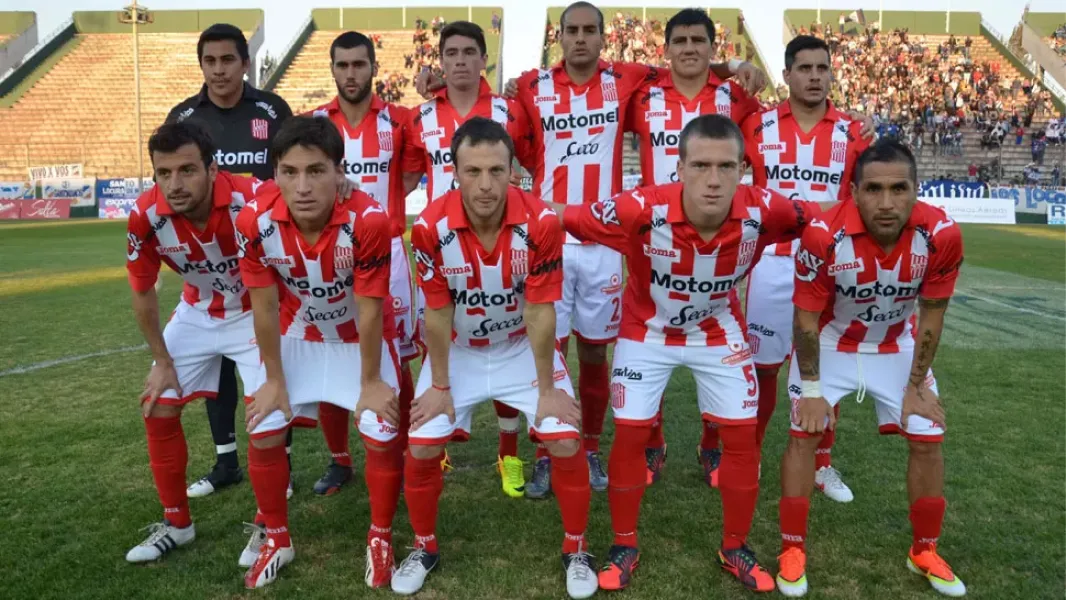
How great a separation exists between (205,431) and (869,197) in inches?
187

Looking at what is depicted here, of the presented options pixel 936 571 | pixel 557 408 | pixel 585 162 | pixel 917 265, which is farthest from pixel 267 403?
pixel 936 571

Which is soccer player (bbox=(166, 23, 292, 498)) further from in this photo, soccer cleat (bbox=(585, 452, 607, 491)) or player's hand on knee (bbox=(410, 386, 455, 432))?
soccer cleat (bbox=(585, 452, 607, 491))

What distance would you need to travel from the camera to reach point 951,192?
23750mm

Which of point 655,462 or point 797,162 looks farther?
point 655,462

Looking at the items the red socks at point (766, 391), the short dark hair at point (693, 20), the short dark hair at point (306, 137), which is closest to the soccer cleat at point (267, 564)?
the short dark hair at point (306, 137)

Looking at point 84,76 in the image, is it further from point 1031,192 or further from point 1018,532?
point 1018,532

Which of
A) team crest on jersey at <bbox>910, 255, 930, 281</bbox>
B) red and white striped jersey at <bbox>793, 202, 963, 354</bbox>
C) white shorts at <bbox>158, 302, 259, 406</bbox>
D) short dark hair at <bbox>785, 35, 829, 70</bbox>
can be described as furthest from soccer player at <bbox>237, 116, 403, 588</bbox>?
short dark hair at <bbox>785, 35, 829, 70</bbox>

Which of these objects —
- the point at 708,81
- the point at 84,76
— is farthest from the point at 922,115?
the point at 84,76

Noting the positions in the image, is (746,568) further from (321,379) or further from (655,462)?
(321,379)

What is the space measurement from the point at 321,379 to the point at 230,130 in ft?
6.34

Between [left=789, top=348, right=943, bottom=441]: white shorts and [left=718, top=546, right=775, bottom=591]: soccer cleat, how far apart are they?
0.62m

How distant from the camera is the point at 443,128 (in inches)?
195

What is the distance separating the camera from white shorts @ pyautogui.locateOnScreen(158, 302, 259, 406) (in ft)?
13.7

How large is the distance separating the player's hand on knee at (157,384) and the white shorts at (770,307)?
3257 millimetres
